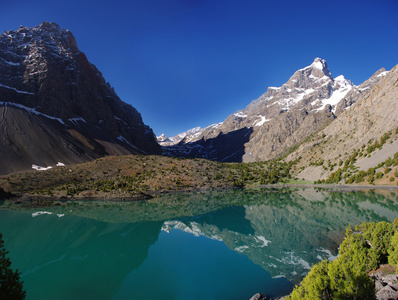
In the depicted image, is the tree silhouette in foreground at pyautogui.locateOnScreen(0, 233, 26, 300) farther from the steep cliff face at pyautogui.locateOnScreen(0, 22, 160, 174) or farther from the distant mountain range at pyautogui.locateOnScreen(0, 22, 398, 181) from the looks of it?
the steep cliff face at pyautogui.locateOnScreen(0, 22, 160, 174)

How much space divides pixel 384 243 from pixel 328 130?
3813 inches

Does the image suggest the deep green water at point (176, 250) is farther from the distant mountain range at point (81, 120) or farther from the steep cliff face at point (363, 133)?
the distant mountain range at point (81, 120)

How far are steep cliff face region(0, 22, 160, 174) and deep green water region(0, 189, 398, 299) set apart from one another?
76.3 meters

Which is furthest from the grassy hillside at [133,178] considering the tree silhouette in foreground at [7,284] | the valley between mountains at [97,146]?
the tree silhouette in foreground at [7,284]

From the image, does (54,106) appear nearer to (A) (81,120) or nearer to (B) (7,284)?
(A) (81,120)

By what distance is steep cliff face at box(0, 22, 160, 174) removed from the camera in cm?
9631

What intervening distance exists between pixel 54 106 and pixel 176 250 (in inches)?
5638

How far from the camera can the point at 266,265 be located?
14992mm

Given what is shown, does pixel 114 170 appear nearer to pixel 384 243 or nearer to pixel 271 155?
pixel 384 243

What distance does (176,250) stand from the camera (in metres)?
19.4

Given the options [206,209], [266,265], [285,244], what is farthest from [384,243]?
[206,209]

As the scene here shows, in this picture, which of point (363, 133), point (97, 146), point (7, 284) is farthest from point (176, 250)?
point (97, 146)

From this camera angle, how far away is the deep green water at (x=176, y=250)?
41.7 ft

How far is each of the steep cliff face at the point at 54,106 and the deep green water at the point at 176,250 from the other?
76348mm
